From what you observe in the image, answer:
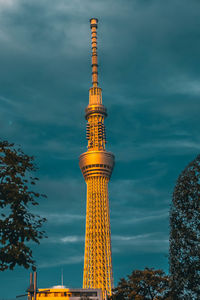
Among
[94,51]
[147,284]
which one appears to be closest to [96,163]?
[94,51]

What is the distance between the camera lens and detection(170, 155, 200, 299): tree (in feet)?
90.8

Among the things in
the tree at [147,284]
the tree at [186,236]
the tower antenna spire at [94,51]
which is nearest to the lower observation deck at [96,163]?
the tower antenna spire at [94,51]

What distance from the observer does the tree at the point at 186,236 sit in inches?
1089

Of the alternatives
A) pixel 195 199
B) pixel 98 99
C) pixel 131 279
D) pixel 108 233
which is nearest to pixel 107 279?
pixel 108 233

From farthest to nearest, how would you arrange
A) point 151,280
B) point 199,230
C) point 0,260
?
point 151,280 < point 199,230 < point 0,260

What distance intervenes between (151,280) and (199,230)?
43701 millimetres

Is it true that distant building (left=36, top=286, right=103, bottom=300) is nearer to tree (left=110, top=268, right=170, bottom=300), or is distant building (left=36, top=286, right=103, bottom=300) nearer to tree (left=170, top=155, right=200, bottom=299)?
tree (left=110, top=268, right=170, bottom=300)

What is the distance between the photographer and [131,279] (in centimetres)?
7075

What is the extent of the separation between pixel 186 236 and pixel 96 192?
446 ft

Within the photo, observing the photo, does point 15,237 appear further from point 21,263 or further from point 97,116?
point 97,116

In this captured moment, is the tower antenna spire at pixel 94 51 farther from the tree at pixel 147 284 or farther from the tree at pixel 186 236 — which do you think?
the tree at pixel 186 236

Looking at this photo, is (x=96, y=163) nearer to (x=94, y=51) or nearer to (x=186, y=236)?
(x=94, y=51)

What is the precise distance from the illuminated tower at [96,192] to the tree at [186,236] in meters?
128

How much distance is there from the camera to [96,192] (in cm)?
16375
